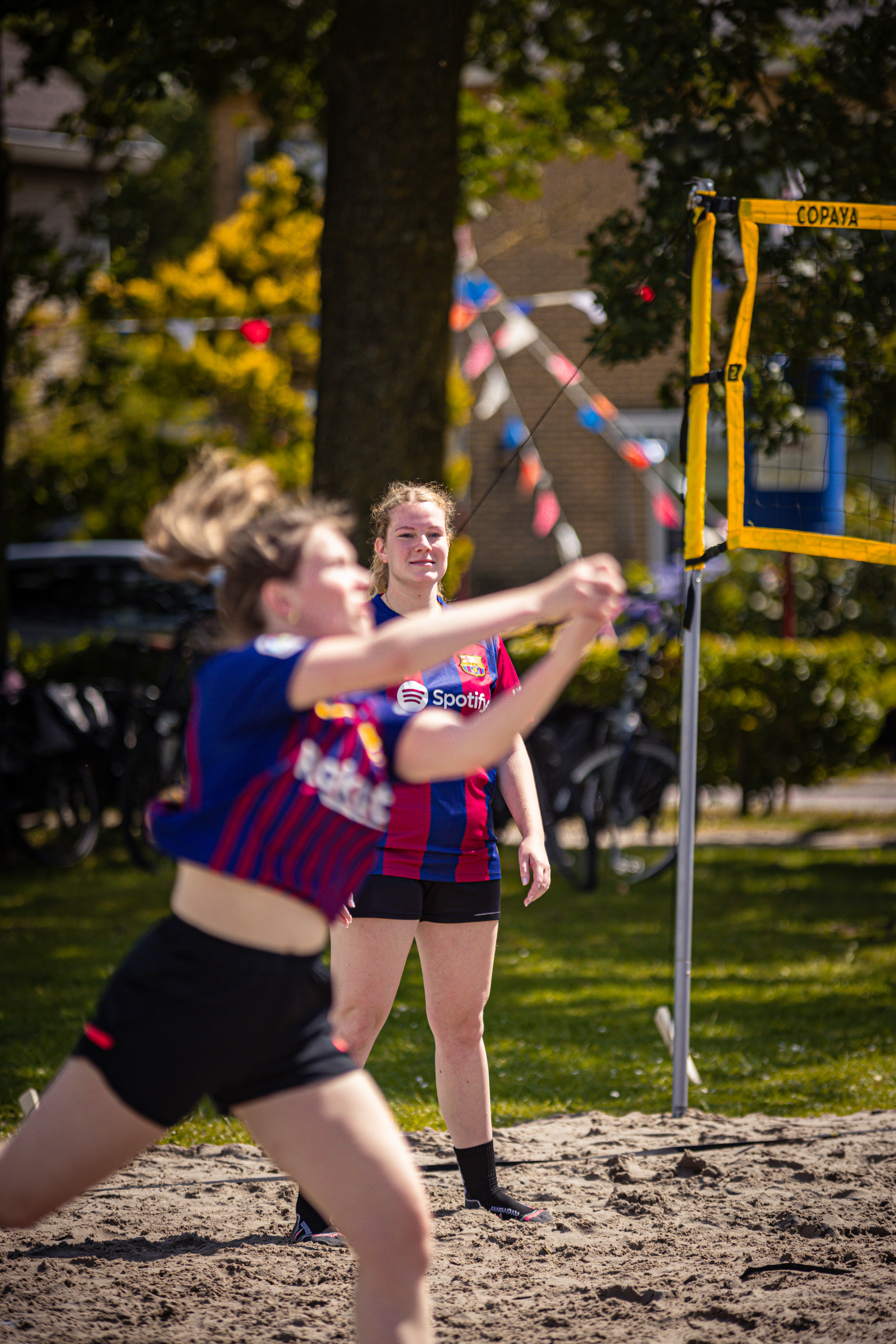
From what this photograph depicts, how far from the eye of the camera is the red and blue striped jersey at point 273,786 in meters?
2.19

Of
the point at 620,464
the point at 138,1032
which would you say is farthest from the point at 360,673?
the point at 620,464

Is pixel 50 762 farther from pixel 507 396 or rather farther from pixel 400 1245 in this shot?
pixel 507 396

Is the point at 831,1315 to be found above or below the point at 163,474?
below

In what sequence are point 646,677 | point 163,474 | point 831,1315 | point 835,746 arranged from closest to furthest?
point 831,1315 < point 646,677 < point 835,746 < point 163,474

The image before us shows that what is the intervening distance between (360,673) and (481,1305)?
6.26 ft

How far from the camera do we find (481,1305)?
3.19m

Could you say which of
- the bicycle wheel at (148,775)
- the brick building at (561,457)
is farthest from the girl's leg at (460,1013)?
the brick building at (561,457)

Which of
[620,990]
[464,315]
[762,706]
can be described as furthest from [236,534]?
[464,315]

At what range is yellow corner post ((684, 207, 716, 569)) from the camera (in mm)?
4465

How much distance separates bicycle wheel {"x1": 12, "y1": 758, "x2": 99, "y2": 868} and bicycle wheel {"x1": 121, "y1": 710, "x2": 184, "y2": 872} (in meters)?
0.31

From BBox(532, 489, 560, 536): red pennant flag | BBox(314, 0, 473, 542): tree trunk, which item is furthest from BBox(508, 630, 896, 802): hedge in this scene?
BBox(532, 489, 560, 536): red pennant flag

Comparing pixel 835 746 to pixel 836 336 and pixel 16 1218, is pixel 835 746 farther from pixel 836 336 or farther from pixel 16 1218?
pixel 16 1218

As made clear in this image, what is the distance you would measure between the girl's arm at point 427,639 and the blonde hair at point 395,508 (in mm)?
1418

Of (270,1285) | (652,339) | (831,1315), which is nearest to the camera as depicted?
(831,1315)
